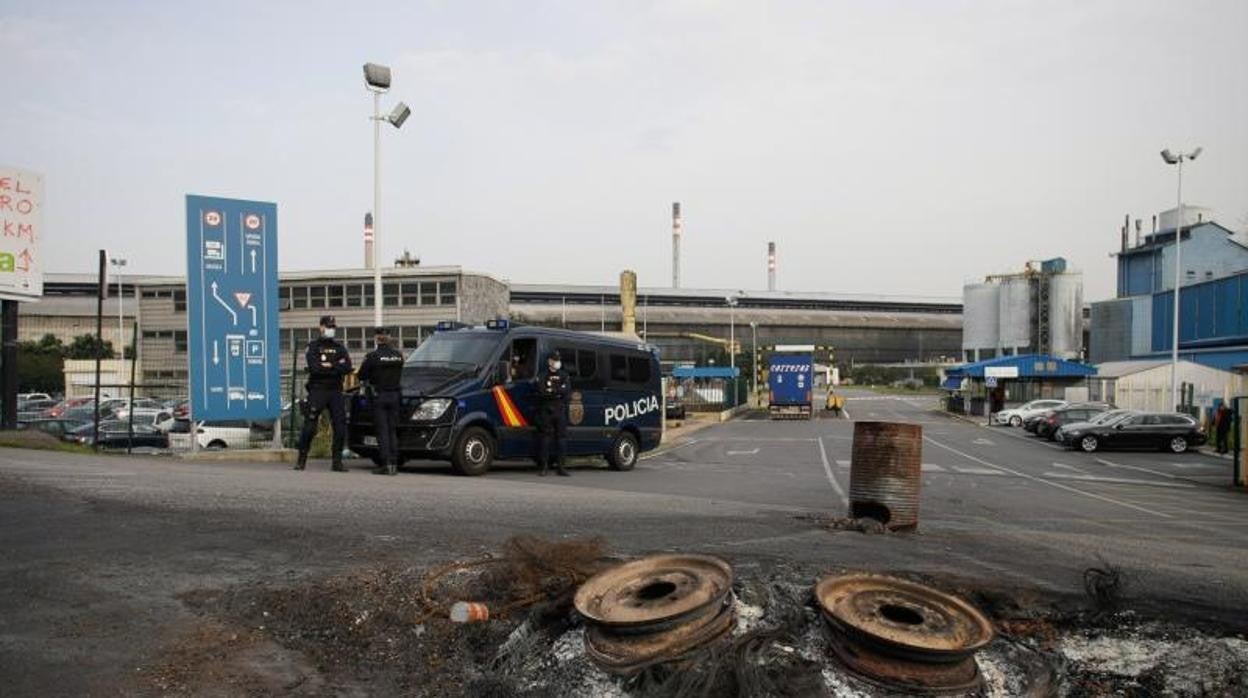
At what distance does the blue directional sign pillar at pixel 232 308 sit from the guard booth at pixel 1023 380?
44.1m

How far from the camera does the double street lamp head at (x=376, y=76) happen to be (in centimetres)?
2005

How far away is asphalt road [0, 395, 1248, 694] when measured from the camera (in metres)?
5.25

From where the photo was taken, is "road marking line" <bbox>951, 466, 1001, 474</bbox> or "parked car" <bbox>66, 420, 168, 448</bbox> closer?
"parked car" <bbox>66, 420, 168, 448</bbox>

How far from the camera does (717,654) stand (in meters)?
4.68

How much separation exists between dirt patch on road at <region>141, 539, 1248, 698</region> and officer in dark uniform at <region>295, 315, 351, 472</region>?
743 cm

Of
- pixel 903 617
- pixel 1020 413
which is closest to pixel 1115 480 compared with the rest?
pixel 903 617

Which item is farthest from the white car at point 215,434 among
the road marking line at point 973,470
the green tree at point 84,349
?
the green tree at point 84,349

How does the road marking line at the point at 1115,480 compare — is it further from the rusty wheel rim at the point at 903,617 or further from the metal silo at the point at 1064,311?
the metal silo at the point at 1064,311

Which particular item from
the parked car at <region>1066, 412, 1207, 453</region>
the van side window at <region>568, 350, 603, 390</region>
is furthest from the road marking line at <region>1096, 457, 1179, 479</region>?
the van side window at <region>568, 350, 603, 390</region>

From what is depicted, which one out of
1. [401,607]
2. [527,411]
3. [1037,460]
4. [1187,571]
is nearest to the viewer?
[401,607]

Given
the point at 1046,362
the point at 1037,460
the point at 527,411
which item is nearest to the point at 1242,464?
the point at 1037,460

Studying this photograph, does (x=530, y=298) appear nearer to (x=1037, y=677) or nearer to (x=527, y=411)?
(x=527, y=411)

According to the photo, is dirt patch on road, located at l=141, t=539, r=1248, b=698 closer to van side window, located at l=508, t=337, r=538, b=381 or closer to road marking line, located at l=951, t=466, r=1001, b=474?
van side window, located at l=508, t=337, r=538, b=381

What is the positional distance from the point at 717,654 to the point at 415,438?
10011 mm
